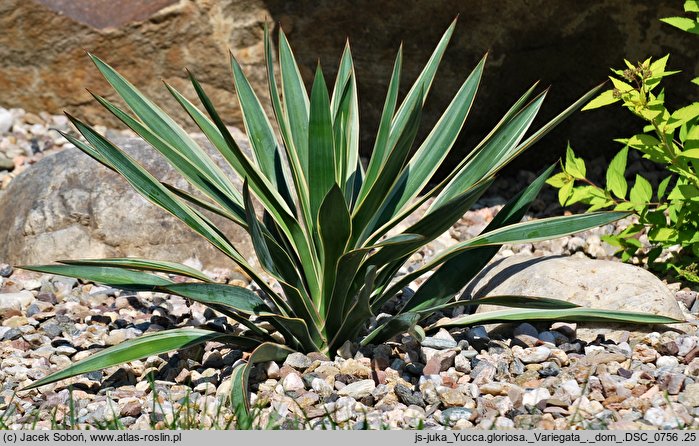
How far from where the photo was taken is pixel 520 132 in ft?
9.39

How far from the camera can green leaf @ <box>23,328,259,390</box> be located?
7.89 ft

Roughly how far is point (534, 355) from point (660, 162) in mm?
847

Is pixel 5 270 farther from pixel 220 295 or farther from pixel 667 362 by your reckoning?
pixel 667 362

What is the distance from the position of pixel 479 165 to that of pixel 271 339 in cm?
83

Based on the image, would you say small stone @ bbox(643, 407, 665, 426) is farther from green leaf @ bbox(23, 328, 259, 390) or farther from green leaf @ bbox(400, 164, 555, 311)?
green leaf @ bbox(23, 328, 259, 390)

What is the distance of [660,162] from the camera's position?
3.05 m

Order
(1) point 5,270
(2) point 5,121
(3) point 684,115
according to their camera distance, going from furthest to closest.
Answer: (2) point 5,121 < (1) point 5,270 < (3) point 684,115

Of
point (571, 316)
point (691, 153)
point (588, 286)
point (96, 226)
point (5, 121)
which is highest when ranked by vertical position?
point (5, 121)

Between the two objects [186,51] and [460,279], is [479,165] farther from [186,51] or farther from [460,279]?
[186,51]

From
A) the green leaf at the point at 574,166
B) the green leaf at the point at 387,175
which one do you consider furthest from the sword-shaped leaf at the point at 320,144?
the green leaf at the point at 574,166

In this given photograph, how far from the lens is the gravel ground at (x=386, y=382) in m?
2.39

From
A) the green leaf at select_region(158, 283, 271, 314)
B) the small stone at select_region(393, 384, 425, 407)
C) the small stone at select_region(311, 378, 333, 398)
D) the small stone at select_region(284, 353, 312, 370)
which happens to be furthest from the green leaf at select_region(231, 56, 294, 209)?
the small stone at select_region(393, 384, 425, 407)

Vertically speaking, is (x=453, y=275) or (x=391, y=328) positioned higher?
(x=453, y=275)

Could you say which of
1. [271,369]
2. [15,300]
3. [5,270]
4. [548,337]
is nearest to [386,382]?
[271,369]
